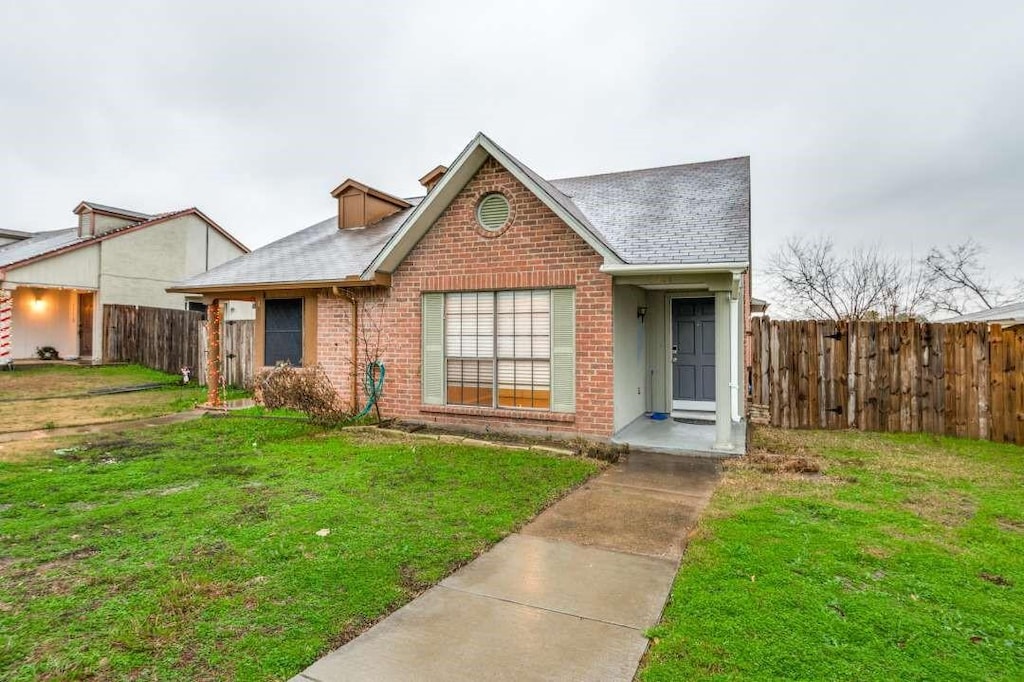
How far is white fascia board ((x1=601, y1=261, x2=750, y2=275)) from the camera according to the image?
738 centimetres

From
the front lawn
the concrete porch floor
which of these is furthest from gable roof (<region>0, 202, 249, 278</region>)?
the concrete porch floor

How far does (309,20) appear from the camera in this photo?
1395 centimetres

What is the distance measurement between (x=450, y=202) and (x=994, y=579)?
8424mm

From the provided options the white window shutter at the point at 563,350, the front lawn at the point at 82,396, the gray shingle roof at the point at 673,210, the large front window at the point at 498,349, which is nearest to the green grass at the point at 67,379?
the front lawn at the point at 82,396

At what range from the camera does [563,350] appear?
8.74 m

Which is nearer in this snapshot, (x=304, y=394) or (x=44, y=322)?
(x=304, y=394)

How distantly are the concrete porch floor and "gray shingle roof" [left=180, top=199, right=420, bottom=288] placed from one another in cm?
594

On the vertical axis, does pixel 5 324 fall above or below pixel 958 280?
below

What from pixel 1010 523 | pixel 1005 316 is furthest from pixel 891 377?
pixel 1010 523

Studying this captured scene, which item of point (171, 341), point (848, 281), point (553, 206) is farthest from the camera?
point (848, 281)

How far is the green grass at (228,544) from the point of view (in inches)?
114

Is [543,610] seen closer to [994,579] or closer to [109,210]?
[994,579]

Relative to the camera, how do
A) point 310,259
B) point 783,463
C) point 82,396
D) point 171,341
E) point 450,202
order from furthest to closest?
point 171,341, point 82,396, point 310,259, point 450,202, point 783,463

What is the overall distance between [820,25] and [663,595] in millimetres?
13802
